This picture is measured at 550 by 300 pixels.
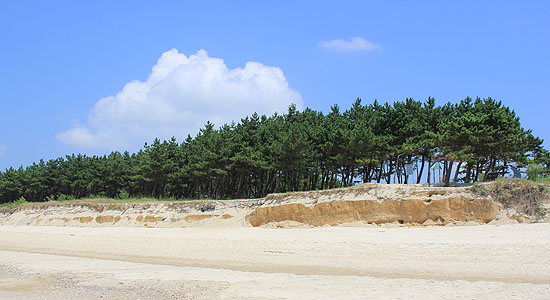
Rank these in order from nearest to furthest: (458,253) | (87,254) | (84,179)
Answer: (458,253), (87,254), (84,179)

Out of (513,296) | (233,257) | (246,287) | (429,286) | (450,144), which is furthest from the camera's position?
(450,144)

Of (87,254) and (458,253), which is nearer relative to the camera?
(458,253)

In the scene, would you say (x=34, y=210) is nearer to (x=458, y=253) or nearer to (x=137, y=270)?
(x=137, y=270)

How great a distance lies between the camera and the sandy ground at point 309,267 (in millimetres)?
9703

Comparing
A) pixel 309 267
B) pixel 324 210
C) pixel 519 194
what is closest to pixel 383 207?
pixel 324 210

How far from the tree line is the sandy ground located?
37.2 feet

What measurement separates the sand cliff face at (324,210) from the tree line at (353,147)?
6.27m

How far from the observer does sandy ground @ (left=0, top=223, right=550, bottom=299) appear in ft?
31.8

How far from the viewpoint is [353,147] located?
33.7 meters

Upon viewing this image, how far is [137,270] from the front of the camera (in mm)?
14148

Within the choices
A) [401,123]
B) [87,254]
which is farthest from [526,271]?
[401,123]

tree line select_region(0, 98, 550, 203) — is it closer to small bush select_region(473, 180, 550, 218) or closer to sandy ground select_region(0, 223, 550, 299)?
small bush select_region(473, 180, 550, 218)

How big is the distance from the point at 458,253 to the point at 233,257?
8728 millimetres

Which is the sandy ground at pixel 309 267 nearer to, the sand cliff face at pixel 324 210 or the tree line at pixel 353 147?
the sand cliff face at pixel 324 210
